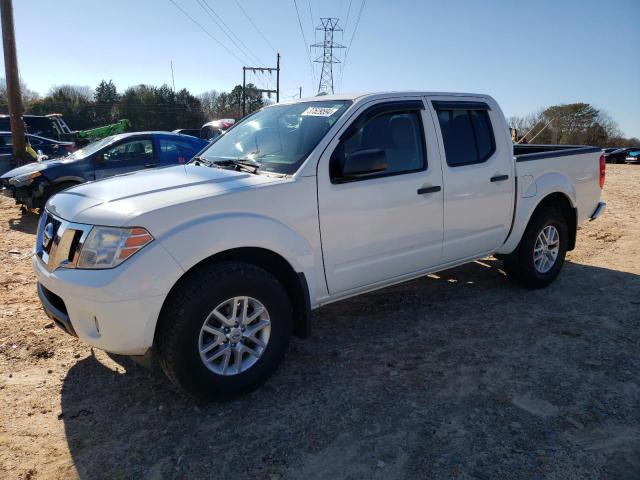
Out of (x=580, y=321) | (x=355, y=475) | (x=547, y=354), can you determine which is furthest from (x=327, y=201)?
(x=580, y=321)

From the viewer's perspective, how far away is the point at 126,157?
8.81 meters

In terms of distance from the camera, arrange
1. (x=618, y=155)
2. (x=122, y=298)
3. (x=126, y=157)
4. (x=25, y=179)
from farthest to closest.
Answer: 1. (x=618, y=155)
2. (x=126, y=157)
3. (x=25, y=179)
4. (x=122, y=298)

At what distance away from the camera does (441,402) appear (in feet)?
10.0

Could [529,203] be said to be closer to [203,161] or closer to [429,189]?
[429,189]

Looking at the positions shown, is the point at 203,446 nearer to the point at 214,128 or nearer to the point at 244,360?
the point at 244,360

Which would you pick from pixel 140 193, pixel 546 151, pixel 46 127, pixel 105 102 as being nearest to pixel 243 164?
pixel 140 193

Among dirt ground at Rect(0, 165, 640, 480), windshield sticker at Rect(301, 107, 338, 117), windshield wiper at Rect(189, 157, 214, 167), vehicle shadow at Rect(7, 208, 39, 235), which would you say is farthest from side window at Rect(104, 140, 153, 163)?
windshield sticker at Rect(301, 107, 338, 117)

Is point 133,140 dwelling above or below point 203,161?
above

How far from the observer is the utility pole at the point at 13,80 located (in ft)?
41.6

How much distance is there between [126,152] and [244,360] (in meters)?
6.89

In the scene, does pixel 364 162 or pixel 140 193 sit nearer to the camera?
pixel 140 193

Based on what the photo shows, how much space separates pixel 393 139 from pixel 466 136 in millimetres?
Answer: 889

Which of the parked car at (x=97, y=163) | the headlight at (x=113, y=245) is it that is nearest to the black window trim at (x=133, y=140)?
the parked car at (x=97, y=163)

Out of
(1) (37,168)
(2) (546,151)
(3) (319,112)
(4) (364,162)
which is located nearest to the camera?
(4) (364,162)
